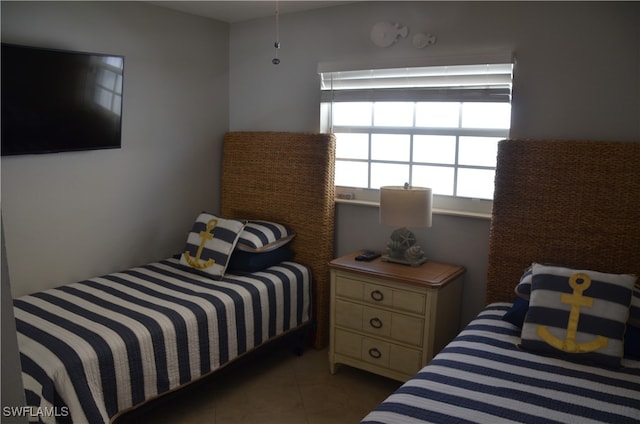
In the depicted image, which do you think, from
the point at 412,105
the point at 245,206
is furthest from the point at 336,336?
the point at 412,105

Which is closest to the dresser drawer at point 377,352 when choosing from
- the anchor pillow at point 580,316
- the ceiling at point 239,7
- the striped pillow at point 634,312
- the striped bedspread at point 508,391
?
the striped bedspread at point 508,391

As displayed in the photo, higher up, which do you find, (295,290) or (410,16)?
(410,16)

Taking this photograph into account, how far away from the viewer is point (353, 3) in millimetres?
3312

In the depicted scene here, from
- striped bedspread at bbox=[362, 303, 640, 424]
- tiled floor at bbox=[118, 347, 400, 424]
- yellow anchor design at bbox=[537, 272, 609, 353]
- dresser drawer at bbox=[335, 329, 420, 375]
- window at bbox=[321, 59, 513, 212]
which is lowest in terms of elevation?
tiled floor at bbox=[118, 347, 400, 424]

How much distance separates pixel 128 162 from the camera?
3357mm

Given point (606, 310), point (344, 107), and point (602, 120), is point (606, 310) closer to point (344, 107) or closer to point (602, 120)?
point (602, 120)

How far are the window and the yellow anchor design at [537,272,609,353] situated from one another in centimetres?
84

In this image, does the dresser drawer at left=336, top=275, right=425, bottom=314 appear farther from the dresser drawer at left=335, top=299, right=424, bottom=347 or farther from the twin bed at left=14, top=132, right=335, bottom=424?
the twin bed at left=14, top=132, right=335, bottom=424

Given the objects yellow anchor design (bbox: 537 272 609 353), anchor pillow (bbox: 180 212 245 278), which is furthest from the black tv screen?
yellow anchor design (bbox: 537 272 609 353)

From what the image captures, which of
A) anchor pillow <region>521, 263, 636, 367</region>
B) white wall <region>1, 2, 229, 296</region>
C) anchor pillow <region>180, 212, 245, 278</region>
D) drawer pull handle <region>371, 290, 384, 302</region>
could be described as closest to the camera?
anchor pillow <region>521, 263, 636, 367</region>

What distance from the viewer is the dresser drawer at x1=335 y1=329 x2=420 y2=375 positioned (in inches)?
114

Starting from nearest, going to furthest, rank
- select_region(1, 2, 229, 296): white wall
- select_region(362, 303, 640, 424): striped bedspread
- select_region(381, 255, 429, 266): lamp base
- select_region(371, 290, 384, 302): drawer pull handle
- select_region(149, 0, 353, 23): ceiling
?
select_region(362, 303, 640, 424): striped bedspread, select_region(1, 2, 229, 296): white wall, select_region(371, 290, 384, 302): drawer pull handle, select_region(381, 255, 429, 266): lamp base, select_region(149, 0, 353, 23): ceiling

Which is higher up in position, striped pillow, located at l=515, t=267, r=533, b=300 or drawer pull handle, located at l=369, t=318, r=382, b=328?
striped pillow, located at l=515, t=267, r=533, b=300

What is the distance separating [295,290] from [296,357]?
1.57 feet
